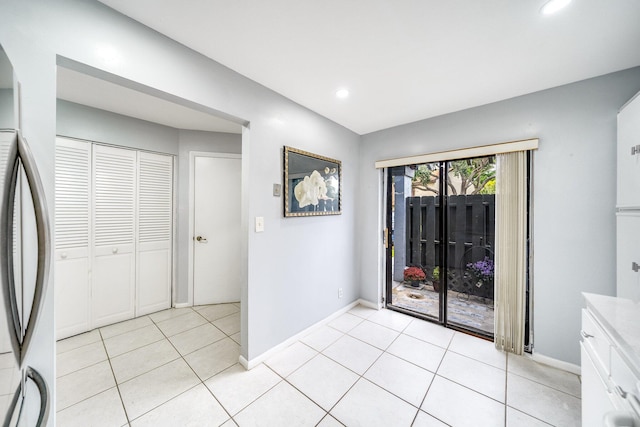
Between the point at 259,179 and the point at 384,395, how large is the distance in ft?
6.44

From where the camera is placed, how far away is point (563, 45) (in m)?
1.47

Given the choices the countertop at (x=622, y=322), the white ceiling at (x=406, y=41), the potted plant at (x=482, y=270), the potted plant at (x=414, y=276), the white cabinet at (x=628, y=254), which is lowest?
the potted plant at (x=414, y=276)

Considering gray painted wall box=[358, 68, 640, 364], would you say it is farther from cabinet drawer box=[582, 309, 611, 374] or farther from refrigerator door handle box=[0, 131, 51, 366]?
refrigerator door handle box=[0, 131, 51, 366]

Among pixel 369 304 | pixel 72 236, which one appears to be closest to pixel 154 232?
pixel 72 236

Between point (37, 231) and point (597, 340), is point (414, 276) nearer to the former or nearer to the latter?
point (597, 340)

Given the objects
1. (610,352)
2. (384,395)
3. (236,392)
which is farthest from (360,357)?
(610,352)

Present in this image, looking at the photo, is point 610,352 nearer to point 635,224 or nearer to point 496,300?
point 635,224

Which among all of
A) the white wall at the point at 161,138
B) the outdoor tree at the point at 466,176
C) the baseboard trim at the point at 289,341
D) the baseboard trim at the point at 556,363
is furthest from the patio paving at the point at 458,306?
the white wall at the point at 161,138

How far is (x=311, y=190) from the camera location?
244 cm

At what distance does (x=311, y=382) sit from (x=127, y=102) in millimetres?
3245

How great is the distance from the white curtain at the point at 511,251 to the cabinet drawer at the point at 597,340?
3.43ft

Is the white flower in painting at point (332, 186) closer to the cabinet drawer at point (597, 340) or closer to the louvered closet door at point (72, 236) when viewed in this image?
the cabinet drawer at point (597, 340)

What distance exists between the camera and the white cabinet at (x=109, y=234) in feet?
7.72

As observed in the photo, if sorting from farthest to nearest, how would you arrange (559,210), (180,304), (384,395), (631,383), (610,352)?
(180,304) → (559,210) → (384,395) → (610,352) → (631,383)
